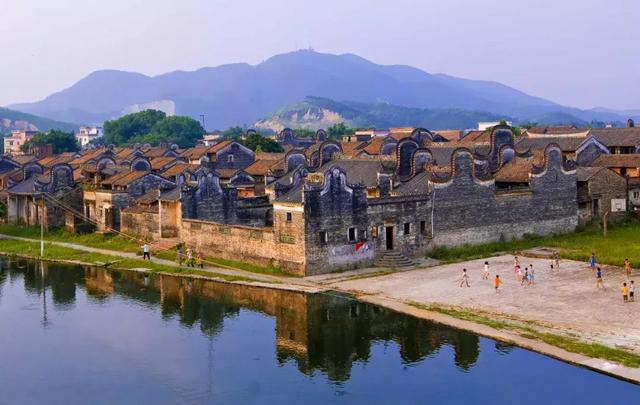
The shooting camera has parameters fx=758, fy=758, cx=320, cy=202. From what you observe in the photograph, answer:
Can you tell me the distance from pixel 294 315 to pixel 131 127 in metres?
133

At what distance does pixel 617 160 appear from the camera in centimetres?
5778

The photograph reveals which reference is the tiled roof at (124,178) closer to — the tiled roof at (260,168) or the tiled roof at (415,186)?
the tiled roof at (260,168)

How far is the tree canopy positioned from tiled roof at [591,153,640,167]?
9065cm

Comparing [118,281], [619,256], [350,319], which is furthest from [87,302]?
[619,256]

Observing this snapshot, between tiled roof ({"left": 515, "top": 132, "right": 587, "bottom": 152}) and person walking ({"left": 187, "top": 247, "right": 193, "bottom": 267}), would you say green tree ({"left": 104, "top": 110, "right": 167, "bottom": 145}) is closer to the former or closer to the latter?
tiled roof ({"left": 515, "top": 132, "right": 587, "bottom": 152})

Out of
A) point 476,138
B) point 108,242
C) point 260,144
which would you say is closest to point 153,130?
point 260,144

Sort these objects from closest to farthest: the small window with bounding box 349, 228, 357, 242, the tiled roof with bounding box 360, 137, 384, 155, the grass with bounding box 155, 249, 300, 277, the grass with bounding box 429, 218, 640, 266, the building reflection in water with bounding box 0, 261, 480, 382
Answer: the building reflection in water with bounding box 0, 261, 480, 382, the grass with bounding box 155, 249, 300, 277, the small window with bounding box 349, 228, 357, 242, the grass with bounding box 429, 218, 640, 266, the tiled roof with bounding box 360, 137, 384, 155

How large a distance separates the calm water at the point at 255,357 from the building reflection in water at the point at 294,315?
8 cm

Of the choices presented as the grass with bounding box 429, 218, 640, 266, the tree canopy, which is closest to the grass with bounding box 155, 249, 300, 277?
the grass with bounding box 429, 218, 640, 266

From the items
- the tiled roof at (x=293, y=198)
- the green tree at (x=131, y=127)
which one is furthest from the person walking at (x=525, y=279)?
the green tree at (x=131, y=127)

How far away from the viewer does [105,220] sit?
53125mm

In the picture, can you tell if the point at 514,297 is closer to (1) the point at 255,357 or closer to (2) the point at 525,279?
(2) the point at 525,279

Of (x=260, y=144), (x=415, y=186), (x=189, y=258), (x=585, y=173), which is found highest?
(x=260, y=144)

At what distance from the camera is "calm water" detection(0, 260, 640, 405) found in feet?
72.5
